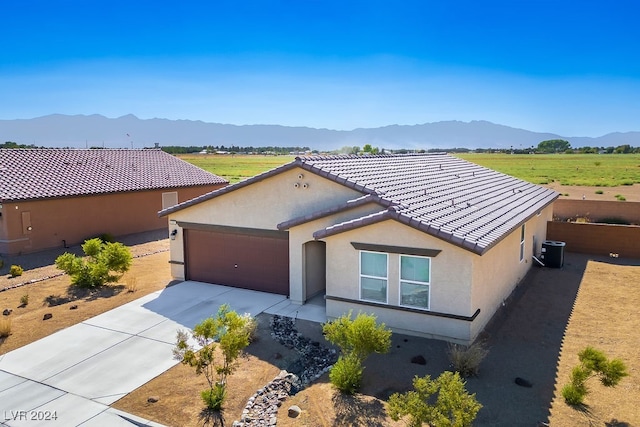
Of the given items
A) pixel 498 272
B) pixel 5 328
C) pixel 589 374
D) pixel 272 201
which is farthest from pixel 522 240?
pixel 5 328

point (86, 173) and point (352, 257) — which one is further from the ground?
point (86, 173)

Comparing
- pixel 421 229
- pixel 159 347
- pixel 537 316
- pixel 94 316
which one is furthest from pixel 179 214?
pixel 537 316

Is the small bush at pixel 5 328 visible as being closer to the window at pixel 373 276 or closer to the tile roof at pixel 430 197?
the tile roof at pixel 430 197

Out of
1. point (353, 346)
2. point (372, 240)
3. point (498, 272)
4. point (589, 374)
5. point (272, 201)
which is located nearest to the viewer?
point (589, 374)

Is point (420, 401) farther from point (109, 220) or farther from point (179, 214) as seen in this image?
point (109, 220)

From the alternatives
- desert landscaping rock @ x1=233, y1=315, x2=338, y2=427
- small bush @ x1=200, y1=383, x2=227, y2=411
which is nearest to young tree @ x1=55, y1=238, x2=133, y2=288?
desert landscaping rock @ x1=233, y1=315, x2=338, y2=427

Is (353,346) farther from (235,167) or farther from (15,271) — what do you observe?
(235,167)

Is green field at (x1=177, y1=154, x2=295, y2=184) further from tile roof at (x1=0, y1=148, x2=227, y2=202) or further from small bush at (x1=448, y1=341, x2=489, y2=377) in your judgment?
small bush at (x1=448, y1=341, x2=489, y2=377)
